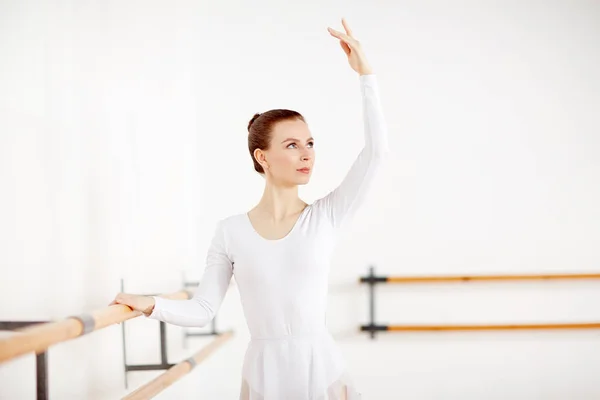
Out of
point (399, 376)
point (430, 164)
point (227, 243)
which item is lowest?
point (399, 376)

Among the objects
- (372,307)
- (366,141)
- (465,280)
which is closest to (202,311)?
(366,141)

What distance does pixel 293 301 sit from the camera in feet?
3.93

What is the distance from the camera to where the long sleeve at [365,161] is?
47.1 inches

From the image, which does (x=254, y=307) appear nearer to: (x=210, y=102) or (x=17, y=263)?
(x=17, y=263)

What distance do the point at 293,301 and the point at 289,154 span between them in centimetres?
26

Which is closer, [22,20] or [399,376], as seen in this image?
[22,20]

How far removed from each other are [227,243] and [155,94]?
3.07 ft

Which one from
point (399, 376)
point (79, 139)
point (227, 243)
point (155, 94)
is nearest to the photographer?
point (227, 243)

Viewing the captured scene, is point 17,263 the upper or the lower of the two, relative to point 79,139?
lower

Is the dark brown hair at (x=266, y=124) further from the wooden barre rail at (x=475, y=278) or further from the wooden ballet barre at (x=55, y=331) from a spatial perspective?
the wooden barre rail at (x=475, y=278)

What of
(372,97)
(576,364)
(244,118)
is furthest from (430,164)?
(372,97)

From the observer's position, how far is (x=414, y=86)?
252 cm

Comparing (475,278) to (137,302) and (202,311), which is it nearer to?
(202,311)

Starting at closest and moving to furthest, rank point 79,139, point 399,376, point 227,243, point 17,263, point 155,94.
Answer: point 17,263
point 227,243
point 79,139
point 155,94
point 399,376
